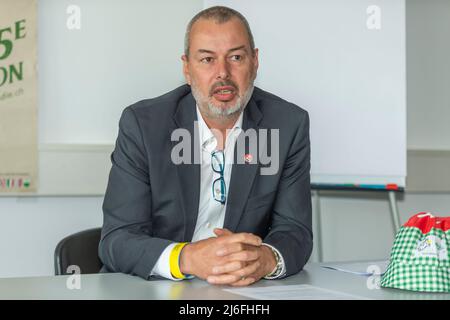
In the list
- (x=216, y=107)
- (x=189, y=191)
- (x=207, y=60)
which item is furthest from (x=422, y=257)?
(x=207, y=60)

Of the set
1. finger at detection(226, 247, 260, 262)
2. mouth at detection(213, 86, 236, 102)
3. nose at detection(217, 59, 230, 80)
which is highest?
nose at detection(217, 59, 230, 80)

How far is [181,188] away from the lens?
7.41ft

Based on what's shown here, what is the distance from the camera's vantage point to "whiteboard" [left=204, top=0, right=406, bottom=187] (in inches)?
147

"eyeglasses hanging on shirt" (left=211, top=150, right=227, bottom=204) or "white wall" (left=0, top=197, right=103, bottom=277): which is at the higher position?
"eyeglasses hanging on shirt" (left=211, top=150, right=227, bottom=204)

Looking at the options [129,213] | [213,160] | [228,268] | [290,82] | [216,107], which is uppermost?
[290,82]

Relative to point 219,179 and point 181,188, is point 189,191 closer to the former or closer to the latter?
point 181,188

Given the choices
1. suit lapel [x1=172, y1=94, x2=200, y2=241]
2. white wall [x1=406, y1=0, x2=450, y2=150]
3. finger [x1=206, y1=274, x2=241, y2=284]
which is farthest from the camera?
white wall [x1=406, y1=0, x2=450, y2=150]

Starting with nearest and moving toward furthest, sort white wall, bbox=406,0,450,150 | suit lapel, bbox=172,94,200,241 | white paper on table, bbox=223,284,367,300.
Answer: white paper on table, bbox=223,284,367,300
suit lapel, bbox=172,94,200,241
white wall, bbox=406,0,450,150

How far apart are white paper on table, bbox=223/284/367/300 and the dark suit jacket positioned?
332mm

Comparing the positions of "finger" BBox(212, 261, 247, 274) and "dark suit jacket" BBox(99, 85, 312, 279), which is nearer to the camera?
"finger" BBox(212, 261, 247, 274)

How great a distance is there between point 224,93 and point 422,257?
99 centimetres

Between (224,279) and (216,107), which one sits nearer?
(224,279)

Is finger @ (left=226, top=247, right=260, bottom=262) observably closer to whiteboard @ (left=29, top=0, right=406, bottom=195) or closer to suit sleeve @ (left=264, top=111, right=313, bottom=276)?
suit sleeve @ (left=264, top=111, right=313, bottom=276)

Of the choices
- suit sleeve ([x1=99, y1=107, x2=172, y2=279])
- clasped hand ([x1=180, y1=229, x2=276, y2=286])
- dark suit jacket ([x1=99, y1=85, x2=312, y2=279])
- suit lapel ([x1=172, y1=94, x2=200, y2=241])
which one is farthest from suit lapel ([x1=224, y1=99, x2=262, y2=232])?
clasped hand ([x1=180, y1=229, x2=276, y2=286])
